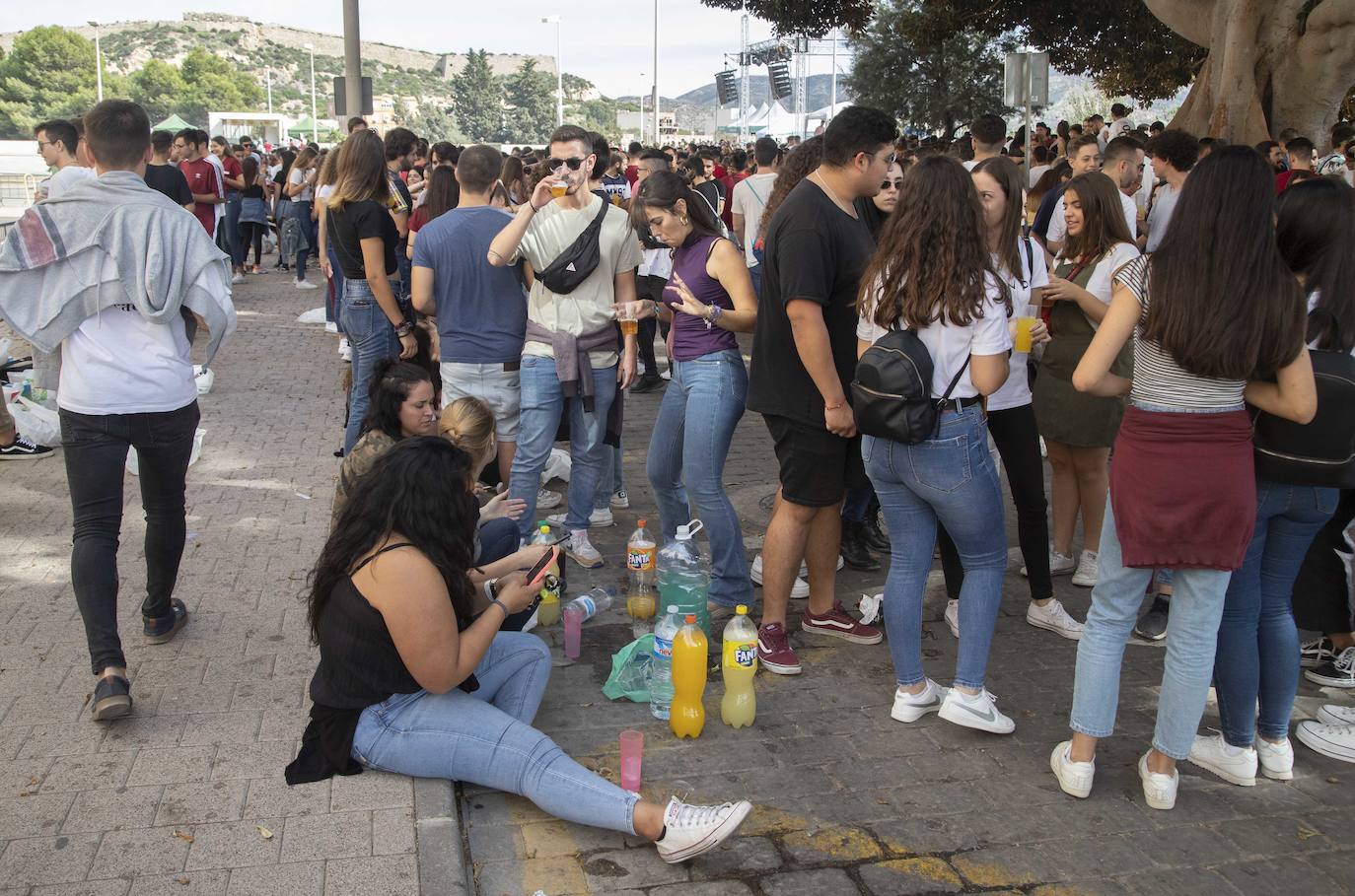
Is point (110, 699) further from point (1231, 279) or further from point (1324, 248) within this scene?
point (1324, 248)

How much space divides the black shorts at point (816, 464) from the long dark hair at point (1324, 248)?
1618 mm

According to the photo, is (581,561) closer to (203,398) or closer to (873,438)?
(873,438)

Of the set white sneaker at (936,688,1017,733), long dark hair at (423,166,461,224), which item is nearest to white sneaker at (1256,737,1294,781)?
white sneaker at (936,688,1017,733)

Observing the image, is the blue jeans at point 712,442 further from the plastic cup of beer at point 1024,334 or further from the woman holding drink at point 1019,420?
the plastic cup of beer at point 1024,334

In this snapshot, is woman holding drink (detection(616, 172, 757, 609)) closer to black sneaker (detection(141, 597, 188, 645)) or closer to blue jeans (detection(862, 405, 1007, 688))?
blue jeans (detection(862, 405, 1007, 688))

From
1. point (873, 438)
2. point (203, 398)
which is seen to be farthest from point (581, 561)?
point (203, 398)

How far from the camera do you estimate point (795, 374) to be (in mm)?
4473

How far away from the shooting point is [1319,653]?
4648mm

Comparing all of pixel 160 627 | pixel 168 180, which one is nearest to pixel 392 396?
pixel 160 627

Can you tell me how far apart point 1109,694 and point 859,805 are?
85 centimetres

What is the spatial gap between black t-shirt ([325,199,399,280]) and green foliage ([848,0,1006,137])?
32.9 metres

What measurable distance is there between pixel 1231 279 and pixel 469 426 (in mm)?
3050

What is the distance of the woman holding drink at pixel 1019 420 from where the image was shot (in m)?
Result: 4.66

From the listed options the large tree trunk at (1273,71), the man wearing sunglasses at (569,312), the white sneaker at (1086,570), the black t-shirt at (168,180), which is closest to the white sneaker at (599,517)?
the man wearing sunglasses at (569,312)
